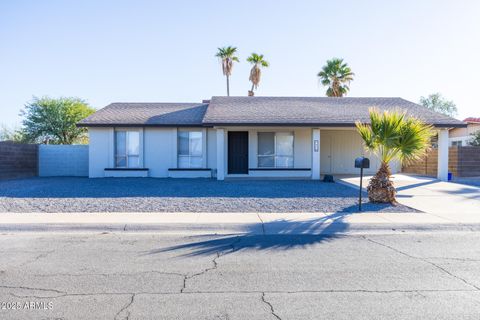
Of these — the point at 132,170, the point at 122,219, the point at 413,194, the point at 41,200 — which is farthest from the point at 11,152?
the point at 413,194

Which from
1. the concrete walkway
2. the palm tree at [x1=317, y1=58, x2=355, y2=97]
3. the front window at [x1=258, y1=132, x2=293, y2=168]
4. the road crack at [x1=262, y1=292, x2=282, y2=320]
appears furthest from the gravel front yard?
the palm tree at [x1=317, y1=58, x2=355, y2=97]

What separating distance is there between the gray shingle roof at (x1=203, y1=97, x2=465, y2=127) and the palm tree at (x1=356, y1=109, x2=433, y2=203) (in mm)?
5207

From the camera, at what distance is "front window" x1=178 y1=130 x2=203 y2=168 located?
19.8 metres

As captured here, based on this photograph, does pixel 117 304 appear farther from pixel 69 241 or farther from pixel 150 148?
pixel 150 148

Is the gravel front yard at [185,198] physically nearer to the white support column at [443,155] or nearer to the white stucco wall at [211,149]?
the white stucco wall at [211,149]

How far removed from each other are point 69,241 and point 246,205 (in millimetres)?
5218

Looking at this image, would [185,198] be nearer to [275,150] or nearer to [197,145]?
[197,145]

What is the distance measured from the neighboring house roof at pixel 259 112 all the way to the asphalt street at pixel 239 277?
10.7 m

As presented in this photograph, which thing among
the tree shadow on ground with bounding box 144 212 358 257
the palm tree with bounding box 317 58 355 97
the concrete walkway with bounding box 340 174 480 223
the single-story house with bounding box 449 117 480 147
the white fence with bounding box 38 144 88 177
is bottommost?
the tree shadow on ground with bounding box 144 212 358 257

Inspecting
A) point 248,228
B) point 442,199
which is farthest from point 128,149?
point 442,199

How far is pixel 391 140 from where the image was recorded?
10.8 meters

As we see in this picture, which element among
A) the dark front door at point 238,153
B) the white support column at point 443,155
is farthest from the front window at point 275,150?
the white support column at point 443,155

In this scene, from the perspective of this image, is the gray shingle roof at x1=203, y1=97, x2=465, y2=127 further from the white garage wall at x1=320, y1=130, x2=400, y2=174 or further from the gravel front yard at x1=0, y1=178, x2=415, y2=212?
the gravel front yard at x1=0, y1=178, x2=415, y2=212

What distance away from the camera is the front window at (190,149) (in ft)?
64.8
